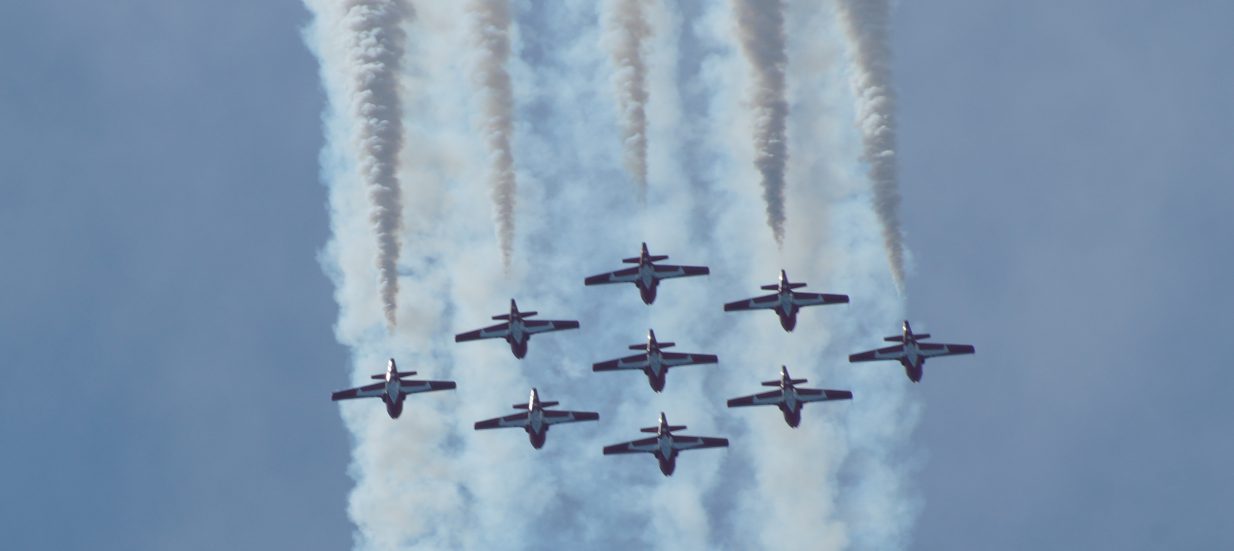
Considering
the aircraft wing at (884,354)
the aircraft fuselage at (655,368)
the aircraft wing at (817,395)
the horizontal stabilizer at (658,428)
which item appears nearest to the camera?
the aircraft wing at (884,354)

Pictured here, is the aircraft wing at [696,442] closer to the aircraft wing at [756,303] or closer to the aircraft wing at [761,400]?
the aircraft wing at [761,400]

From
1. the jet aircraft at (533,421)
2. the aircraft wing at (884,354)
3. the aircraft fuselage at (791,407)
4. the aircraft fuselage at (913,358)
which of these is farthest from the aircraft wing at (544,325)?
the aircraft fuselage at (913,358)

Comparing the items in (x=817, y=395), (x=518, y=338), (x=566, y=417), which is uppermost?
(x=518, y=338)

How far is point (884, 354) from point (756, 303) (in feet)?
17.8

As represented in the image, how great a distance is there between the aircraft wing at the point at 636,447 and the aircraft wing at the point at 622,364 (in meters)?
2.95

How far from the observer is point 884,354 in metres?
85.8

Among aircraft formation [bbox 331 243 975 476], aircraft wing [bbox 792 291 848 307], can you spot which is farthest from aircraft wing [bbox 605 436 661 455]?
aircraft wing [bbox 792 291 848 307]

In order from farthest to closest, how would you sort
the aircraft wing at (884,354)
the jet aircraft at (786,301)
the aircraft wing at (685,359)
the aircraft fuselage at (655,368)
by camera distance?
the aircraft wing at (685,359)
the aircraft fuselage at (655,368)
the aircraft wing at (884,354)
the jet aircraft at (786,301)

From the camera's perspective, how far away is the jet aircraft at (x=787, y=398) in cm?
8650

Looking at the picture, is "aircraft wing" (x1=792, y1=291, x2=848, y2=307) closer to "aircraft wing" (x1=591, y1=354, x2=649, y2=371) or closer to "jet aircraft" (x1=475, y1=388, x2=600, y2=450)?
"aircraft wing" (x1=591, y1=354, x2=649, y2=371)

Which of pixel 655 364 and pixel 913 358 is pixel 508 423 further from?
pixel 913 358

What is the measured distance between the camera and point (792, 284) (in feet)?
272

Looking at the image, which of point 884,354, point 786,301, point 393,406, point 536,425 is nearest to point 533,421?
point 536,425

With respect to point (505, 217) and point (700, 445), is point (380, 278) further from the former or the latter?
point (700, 445)
